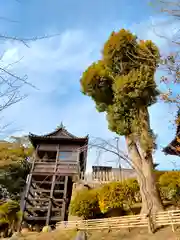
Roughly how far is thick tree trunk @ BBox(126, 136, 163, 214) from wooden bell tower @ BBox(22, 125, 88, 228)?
19.0 feet

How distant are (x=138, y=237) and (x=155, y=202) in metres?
1.94

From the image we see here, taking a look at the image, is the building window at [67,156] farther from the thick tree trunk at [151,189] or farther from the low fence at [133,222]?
the thick tree trunk at [151,189]

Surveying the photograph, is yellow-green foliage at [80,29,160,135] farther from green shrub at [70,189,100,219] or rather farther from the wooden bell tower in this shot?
the wooden bell tower

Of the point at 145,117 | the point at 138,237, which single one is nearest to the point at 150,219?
the point at 138,237

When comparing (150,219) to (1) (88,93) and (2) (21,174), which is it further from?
(2) (21,174)

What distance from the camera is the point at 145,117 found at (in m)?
11.5

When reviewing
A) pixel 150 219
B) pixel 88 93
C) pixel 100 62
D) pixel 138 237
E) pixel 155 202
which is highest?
pixel 100 62

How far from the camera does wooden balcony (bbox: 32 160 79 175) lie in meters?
18.2

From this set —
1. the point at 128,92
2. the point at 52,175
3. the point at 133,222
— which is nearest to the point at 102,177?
the point at 52,175

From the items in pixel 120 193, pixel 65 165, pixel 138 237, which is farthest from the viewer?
pixel 65 165

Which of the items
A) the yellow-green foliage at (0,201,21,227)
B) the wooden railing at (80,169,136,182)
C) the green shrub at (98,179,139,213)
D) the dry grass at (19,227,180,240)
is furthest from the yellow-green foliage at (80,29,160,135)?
the yellow-green foliage at (0,201,21,227)

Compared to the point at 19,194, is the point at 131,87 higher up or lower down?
higher up

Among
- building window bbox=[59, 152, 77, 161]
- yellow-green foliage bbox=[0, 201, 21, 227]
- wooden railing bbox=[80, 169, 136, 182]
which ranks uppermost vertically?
building window bbox=[59, 152, 77, 161]

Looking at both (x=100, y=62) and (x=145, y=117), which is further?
(x=100, y=62)
